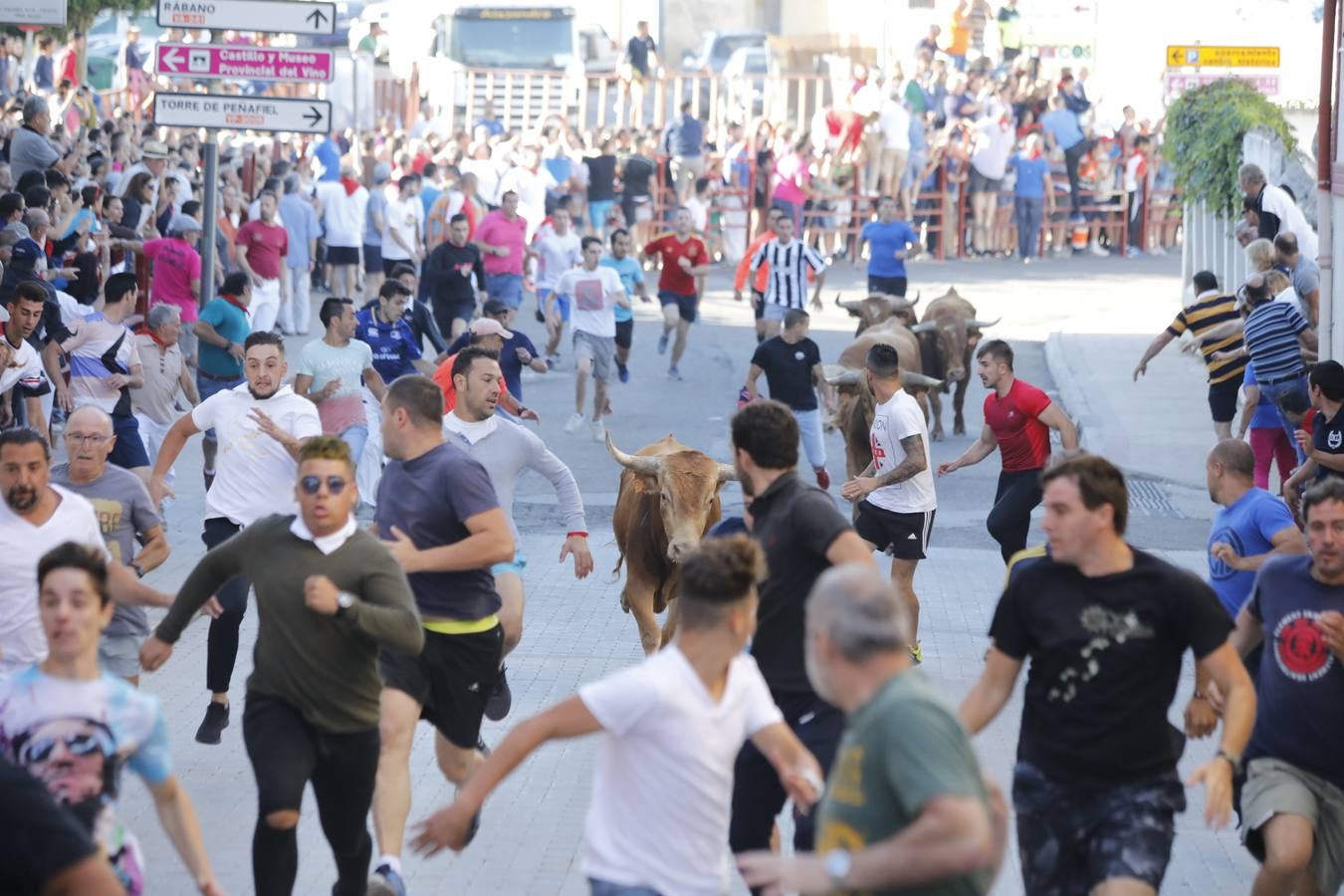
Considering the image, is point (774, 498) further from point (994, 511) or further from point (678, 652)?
point (994, 511)

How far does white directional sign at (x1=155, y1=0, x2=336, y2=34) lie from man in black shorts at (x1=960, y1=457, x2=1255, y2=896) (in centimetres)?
948

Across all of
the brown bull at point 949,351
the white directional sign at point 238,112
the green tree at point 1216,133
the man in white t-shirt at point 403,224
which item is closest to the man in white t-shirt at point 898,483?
the white directional sign at point 238,112

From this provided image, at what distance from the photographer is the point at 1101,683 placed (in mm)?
5664

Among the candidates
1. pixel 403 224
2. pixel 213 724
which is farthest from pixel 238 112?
pixel 403 224

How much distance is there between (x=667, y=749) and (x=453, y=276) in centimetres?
1647

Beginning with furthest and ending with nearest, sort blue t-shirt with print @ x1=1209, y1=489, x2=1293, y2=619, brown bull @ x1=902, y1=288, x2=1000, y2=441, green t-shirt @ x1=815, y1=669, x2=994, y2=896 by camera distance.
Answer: brown bull @ x1=902, y1=288, x2=1000, y2=441, blue t-shirt with print @ x1=1209, y1=489, x2=1293, y2=619, green t-shirt @ x1=815, y1=669, x2=994, y2=896

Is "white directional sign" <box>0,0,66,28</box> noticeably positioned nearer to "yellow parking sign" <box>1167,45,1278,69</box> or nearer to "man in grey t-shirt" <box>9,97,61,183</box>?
"man in grey t-shirt" <box>9,97,61,183</box>

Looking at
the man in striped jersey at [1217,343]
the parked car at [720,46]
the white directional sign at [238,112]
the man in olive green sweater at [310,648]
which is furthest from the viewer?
the parked car at [720,46]

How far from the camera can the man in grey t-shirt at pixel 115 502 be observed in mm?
7797

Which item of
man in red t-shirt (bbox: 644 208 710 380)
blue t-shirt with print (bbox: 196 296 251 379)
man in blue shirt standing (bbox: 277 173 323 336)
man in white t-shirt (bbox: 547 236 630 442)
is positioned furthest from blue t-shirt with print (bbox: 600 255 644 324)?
blue t-shirt with print (bbox: 196 296 251 379)

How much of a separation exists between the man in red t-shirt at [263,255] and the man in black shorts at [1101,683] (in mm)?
17505

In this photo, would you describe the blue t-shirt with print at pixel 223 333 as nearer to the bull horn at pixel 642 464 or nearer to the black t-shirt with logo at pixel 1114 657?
the bull horn at pixel 642 464

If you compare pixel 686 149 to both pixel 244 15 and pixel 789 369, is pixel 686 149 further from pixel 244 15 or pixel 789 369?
pixel 244 15

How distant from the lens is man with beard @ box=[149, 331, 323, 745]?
932 centimetres
